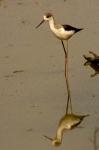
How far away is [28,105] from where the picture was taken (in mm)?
6527

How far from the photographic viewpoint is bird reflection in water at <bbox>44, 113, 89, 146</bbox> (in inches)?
232

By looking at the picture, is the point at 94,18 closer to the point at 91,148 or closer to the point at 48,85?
the point at 48,85

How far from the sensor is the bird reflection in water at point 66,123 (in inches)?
232

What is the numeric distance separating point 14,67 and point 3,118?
1161mm

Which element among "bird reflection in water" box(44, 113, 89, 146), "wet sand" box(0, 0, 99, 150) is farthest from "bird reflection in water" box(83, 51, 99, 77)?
"bird reflection in water" box(44, 113, 89, 146)

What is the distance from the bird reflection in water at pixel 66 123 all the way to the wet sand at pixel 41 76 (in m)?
0.04

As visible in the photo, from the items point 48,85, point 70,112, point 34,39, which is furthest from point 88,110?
point 34,39

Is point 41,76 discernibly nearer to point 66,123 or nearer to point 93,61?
point 93,61

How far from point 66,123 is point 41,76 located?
1059 mm

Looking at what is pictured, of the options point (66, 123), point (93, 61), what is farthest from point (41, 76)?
point (66, 123)

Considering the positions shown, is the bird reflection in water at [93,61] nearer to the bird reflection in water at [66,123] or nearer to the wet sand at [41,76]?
the wet sand at [41,76]

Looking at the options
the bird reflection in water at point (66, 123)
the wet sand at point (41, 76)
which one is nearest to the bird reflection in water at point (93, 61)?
the wet sand at point (41, 76)

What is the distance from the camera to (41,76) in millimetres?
7133

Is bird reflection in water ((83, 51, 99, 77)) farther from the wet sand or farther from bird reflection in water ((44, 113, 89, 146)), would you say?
bird reflection in water ((44, 113, 89, 146))
